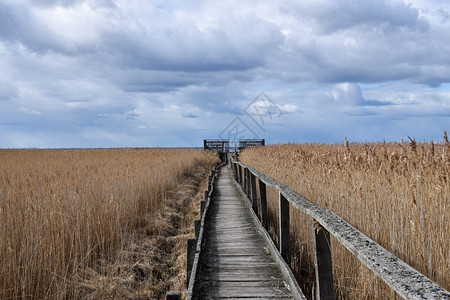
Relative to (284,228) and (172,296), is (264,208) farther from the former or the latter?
(172,296)

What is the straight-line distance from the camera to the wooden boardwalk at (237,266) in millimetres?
4262

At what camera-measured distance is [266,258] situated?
5.37 metres

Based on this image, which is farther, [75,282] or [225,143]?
[225,143]

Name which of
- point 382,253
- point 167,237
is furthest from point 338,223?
point 167,237

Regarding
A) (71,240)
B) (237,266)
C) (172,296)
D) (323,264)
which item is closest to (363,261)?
(323,264)

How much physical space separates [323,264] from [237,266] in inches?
88.0

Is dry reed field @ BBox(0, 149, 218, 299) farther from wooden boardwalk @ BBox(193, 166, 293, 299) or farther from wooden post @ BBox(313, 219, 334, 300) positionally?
wooden post @ BBox(313, 219, 334, 300)

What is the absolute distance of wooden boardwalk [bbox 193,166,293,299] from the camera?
4262 mm

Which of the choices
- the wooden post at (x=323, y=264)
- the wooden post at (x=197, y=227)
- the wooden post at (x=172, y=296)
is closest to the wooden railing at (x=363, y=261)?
the wooden post at (x=323, y=264)

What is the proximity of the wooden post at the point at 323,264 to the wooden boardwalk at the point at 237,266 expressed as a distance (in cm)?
114

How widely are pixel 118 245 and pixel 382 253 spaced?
5224 mm

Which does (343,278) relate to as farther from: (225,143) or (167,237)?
(225,143)

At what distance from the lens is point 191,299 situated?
4.03m

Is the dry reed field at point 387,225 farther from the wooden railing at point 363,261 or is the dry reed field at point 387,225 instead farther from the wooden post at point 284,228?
the wooden railing at point 363,261
